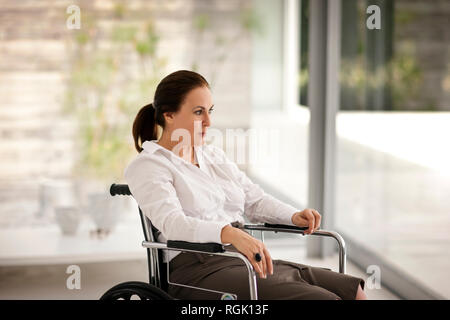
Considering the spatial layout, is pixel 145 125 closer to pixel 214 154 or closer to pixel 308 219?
pixel 214 154

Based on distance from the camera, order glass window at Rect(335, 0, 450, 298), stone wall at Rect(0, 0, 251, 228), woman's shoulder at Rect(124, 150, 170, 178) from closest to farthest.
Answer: woman's shoulder at Rect(124, 150, 170, 178) → glass window at Rect(335, 0, 450, 298) → stone wall at Rect(0, 0, 251, 228)

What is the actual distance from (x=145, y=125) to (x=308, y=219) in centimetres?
62

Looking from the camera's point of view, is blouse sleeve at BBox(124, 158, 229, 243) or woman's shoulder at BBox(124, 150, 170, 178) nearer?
blouse sleeve at BBox(124, 158, 229, 243)

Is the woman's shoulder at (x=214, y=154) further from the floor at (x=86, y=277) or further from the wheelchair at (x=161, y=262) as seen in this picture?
the floor at (x=86, y=277)

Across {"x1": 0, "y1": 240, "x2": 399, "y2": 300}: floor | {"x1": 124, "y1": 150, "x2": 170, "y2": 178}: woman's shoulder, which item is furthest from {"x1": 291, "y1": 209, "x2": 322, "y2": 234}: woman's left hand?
{"x1": 0, "y1": 240, "x2": 399, "y2": 300}: floor

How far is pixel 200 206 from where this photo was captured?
2104 millimetres

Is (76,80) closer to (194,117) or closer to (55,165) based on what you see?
(55,165)

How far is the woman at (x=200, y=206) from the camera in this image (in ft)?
6.31

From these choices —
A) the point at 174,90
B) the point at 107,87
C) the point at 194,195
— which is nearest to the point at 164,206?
the point at 194,195

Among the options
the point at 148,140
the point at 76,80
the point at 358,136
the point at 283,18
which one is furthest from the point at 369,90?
the point at 148,140

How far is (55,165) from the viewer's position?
389cm

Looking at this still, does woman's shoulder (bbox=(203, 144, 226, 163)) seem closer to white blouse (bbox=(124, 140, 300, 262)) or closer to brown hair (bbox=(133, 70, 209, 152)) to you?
white blouse (bbox=(124, 140, 300, 262))

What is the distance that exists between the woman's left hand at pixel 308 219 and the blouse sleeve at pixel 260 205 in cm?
4

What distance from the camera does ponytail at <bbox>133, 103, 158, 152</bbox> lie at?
224 cm
